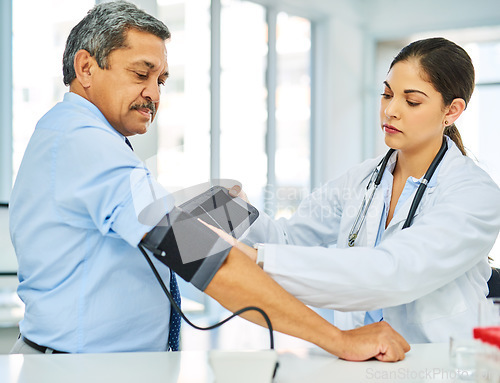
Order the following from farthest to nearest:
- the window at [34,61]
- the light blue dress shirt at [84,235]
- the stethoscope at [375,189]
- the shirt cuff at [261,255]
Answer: the window at [34,61] → the stethoscope at [375,189] → the shirt cuff at [261,255] → the light blue dress shirt at [84,235]

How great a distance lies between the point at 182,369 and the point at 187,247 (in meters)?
0.24

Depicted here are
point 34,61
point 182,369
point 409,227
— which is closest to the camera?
point 182,369

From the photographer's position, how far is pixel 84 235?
117 centimetres

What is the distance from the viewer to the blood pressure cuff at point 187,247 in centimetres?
111

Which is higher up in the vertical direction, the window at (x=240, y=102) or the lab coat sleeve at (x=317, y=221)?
the window at (x=240, y=102)

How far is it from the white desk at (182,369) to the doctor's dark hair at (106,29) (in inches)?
26.9

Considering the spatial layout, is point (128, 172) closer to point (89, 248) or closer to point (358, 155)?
point (89, 248)

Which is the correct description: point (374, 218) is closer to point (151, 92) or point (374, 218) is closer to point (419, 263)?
point (419, 263)

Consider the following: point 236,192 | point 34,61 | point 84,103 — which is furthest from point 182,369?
point 34,61

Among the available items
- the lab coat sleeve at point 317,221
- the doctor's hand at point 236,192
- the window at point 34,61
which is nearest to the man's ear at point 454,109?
the lab coat sleeve at point 317,221

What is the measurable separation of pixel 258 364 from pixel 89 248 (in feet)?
1.51

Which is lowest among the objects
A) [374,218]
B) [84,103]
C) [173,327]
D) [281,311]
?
[173,327]

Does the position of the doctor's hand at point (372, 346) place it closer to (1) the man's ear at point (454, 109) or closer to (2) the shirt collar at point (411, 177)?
(2) the shirt collar at point (411, 177)

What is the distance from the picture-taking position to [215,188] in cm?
161
